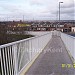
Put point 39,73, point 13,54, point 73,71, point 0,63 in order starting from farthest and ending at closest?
point 73,71 < point 39,73 < point 13,54 < point 0,63

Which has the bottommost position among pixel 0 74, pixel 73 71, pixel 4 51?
pixel 73 71

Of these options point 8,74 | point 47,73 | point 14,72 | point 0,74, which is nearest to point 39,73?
point 47,73

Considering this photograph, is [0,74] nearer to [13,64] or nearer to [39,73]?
[13,64]

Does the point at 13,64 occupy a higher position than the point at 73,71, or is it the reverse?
the point at 13,64

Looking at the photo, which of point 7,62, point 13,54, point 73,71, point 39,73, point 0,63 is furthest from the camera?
point 73,71

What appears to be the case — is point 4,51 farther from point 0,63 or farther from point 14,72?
point 14,72

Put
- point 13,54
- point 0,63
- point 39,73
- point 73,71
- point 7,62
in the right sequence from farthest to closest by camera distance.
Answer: point 73,71 < point 39,73 < point 13,54 < point 7,62 < point 0,63

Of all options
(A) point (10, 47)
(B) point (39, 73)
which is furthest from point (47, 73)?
(A) point (10, 47)

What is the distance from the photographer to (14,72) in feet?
22.6

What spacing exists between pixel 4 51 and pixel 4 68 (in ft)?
1.53

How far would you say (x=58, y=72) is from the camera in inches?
320

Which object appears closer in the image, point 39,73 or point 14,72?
point 14,72

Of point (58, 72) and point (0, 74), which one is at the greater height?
point (0, 74)

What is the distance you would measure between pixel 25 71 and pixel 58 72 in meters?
1.24
